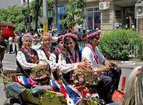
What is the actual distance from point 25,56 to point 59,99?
1.75 metres

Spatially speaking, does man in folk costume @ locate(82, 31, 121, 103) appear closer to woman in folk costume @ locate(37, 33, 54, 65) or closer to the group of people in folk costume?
the group of people in folk costume

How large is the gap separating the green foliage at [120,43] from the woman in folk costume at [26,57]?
7.49 m

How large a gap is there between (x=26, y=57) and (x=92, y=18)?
1968cm

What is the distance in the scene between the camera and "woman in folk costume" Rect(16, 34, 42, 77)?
15.9ft

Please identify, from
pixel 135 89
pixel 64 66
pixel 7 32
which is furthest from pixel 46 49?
pixel 7 32

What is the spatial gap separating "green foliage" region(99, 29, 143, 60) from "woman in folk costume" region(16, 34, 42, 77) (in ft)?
24.6

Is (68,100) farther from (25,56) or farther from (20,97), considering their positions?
(25,56)

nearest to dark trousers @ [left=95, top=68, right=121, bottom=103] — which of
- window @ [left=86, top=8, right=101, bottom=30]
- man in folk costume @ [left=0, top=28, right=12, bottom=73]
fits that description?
man in folk costume @ [left=0, top=28, right=12, bottom=73]

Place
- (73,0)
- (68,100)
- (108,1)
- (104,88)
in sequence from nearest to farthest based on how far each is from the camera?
(68,100) < (104,88) < (73,0) < (108,1)

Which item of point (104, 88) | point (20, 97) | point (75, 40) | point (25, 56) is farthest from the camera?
point (25, 56)

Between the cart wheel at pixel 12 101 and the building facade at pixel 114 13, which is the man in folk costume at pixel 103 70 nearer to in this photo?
the cart wheel at pixel 12 101

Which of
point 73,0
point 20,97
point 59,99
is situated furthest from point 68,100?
point 73,0

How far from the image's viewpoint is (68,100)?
3557mm

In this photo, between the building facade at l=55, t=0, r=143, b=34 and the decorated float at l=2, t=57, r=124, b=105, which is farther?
the building facade at l=55, t=0, r=143, b=34
